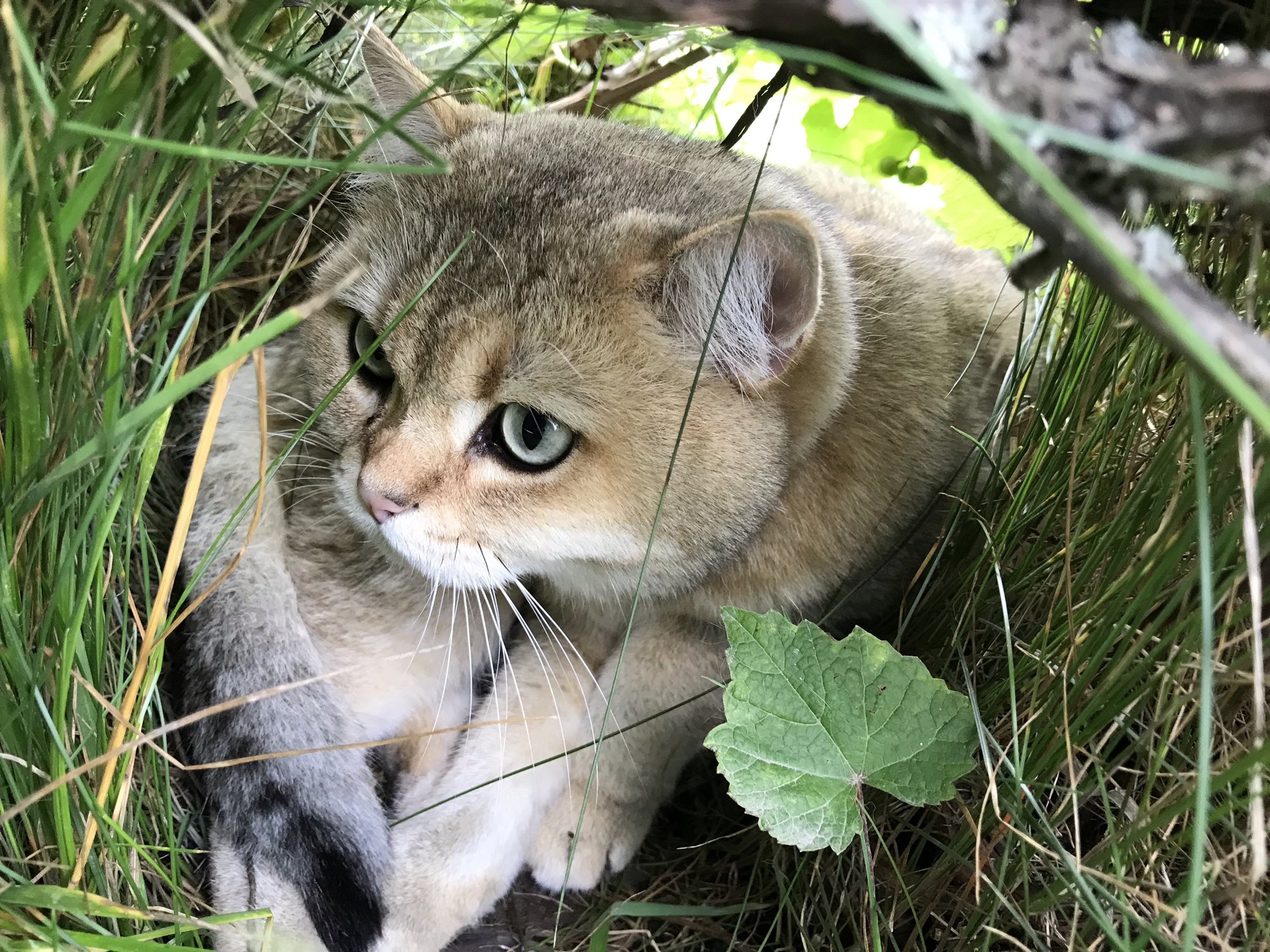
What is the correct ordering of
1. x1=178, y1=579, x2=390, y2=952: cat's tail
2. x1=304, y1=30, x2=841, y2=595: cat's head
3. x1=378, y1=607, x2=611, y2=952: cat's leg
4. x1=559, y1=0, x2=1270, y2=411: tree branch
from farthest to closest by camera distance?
x1=378, y1=607, x2=611, y2=952: cat's leg < x1=178, y1=579, x2=390, y2=952: cat's tail < x1=304, y1=30, x2=841, y2=595: cat's head < x1=559, y1=0, x2=1270, y2=411: tree branch

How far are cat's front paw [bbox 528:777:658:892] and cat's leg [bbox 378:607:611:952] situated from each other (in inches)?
1.0

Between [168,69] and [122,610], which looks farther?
Answer: [122,610]

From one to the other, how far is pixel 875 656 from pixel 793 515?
31 centimetres

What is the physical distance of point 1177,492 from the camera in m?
0.89

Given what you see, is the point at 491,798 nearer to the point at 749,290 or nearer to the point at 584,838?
the point at 584,838

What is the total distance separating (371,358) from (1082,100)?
975 mm

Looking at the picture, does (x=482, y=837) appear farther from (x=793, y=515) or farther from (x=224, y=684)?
(x=793, y=515)

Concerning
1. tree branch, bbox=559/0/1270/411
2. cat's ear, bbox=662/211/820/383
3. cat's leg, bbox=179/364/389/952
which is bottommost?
cat's leg, bbox=179/364/389/952

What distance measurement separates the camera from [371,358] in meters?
1.29

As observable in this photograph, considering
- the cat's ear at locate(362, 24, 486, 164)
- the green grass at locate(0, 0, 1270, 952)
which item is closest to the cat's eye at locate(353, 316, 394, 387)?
the green grass at locate(0, 0, 1270, 952)

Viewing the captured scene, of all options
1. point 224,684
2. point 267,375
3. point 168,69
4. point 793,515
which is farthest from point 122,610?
point 793,515

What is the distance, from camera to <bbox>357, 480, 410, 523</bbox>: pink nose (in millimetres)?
1139

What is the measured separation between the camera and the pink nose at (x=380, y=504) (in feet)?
3.74

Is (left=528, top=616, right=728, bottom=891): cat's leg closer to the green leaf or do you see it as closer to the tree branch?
the green leaf
